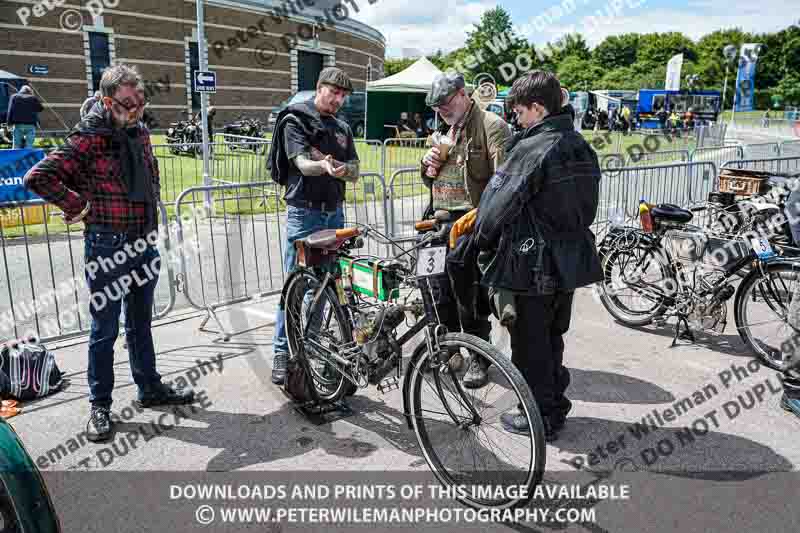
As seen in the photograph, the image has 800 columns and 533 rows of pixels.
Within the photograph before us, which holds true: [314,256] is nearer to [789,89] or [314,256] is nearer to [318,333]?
[318,333]

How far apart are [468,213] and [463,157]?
653mm

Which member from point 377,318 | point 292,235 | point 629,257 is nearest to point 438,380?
point 377,318

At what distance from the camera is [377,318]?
3287 mm

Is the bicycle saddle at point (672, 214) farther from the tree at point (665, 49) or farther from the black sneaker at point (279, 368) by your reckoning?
the tree at point (665, 49)

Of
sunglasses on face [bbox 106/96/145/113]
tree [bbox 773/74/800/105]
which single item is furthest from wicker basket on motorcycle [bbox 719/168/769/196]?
tree [bbox 773/74/800/105]

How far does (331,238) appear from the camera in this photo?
3387mm

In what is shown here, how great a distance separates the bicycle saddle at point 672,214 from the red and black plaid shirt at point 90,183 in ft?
12.5

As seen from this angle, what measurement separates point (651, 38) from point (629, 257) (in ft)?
361

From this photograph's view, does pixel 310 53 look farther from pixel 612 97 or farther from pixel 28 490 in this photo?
pixel 28 490

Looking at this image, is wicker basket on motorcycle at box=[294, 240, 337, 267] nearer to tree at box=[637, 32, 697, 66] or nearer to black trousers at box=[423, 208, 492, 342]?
black trousers at box=[423, 208, 492, 342]

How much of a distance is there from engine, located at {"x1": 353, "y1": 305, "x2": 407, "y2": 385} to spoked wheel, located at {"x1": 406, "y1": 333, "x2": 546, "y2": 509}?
35 cm

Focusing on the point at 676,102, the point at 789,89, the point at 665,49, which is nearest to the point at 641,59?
the point at 665,49

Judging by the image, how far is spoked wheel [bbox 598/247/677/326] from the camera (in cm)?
501

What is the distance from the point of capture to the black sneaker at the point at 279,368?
13.8 ft
